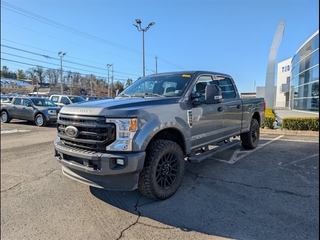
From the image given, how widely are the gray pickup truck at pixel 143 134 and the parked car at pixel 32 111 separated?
965 centimetres

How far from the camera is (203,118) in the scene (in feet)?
13.6

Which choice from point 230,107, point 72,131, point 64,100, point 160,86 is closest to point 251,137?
point 230,107

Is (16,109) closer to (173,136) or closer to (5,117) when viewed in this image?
(5,117)

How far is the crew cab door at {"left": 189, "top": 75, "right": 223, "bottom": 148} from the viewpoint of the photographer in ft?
13.0

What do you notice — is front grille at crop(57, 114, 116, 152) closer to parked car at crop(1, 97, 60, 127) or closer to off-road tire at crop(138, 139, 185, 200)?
off-road tire at crop(138, 139, 185, 200)

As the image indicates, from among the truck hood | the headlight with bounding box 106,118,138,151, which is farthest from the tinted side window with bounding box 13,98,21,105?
the headlight with bounding box 106,118,138,151

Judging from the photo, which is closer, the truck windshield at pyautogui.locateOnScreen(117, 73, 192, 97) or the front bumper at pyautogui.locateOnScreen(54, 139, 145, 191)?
the front bumper at pyautogui.locateOnScreen(54, 139, 145, 191)

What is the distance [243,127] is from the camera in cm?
579

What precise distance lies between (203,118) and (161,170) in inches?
52.8

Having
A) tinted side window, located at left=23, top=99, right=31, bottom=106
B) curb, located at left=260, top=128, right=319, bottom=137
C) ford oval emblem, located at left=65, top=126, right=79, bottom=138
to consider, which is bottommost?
curb, located at left=260, top=128, right=319, bottom=137

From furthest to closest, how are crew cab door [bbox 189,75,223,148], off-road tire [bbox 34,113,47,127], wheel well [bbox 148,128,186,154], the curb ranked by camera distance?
off-road tire [bbox 34,113,47,127] → the curb → crew cab door [bbox 189,75,223,148] → wheel well [bbox 148,128,186,154]

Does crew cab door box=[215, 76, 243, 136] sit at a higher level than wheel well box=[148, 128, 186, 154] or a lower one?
higher

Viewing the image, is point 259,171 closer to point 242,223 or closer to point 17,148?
point 242,223

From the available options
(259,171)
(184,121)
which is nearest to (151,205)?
(184,121)
